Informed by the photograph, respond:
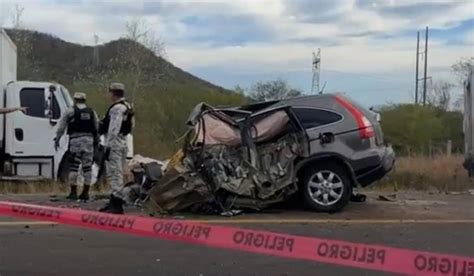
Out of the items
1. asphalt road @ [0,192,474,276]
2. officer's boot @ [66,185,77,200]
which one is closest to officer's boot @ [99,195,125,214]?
asphalt road @ [0,192,474,276]

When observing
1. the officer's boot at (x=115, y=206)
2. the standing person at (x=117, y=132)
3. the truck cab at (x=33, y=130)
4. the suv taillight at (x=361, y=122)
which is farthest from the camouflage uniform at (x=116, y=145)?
the truck cab at (x=33, y=130)

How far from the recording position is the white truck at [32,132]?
15.4 meters

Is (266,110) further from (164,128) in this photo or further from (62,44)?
(62,44)

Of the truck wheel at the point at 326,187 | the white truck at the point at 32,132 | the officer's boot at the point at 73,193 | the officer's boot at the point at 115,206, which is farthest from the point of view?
the white truck at the point at 32,132

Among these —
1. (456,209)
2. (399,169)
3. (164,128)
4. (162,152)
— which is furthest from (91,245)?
A: (164,128)

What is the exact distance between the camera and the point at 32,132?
15.4 m

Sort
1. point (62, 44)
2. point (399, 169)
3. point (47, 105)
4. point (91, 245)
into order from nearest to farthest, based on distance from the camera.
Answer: point (91, 245)
point (47, 105)
point (399, 169)
point (62, 44)

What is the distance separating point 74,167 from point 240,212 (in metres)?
2.99

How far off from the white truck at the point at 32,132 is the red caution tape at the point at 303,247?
30.1 feet

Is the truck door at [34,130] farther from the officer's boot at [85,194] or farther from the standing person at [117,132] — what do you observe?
the standing person at [117,132]

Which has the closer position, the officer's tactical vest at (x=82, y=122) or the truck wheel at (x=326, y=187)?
the truck wheel at (x=326, y=187)

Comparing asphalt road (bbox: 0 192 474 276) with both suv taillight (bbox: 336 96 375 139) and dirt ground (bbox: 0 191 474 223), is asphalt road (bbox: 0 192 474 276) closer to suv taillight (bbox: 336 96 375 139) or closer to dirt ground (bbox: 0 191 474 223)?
dirt ground (bbox: 0 191 474 223)

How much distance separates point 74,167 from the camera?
12234 millimetres

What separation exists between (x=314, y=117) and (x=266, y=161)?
37.1 inches
